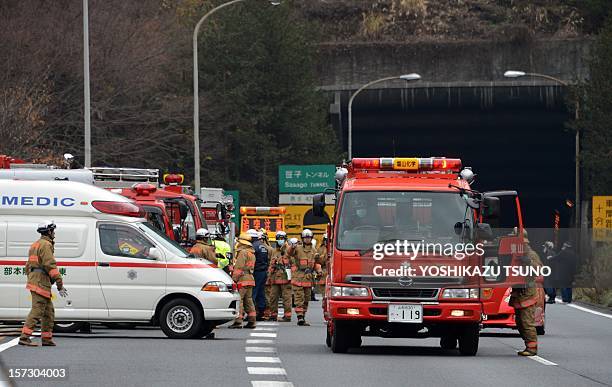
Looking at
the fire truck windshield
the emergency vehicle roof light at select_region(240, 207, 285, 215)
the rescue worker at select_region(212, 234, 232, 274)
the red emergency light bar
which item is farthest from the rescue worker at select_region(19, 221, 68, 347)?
the emergency vehicle roof light at select_region(240, 207, 285, 215)

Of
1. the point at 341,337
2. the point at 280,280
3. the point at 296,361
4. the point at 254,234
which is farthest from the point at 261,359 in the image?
the point at 280,280

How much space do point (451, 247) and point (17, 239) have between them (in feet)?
22.3

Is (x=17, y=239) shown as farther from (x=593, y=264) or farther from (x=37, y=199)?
(x=593, y=264)

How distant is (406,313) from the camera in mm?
20219

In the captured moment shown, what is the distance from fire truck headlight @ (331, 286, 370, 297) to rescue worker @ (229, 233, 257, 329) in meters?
7.01

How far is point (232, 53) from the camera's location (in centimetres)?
6475

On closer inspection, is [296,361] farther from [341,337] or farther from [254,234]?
[254,234]

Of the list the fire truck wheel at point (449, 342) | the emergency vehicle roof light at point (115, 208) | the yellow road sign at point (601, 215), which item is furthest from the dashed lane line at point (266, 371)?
the yellow road sign at point (601, 215)

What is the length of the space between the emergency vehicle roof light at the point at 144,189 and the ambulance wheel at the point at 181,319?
7177 millimetres

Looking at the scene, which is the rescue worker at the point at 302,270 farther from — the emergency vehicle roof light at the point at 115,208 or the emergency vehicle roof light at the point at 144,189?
the emergency vehicle roof light at the point at 115,208

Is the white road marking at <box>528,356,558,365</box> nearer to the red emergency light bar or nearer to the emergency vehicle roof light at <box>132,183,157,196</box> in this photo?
the red emergency light bar

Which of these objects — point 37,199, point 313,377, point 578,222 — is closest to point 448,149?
point 578,222

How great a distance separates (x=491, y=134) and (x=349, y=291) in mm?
46542

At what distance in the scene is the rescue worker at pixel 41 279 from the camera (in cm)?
2092
